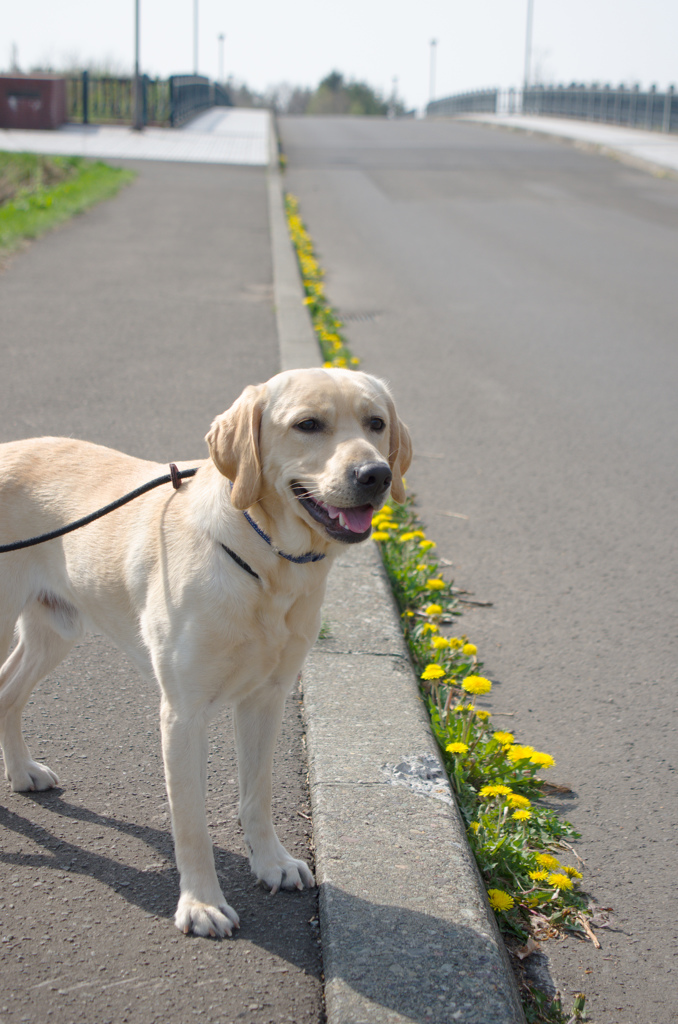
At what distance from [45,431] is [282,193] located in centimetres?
1286

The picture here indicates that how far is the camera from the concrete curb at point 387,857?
6.94ft

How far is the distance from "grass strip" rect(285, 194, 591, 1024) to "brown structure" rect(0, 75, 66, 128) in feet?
89.5

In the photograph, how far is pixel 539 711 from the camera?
3.54 meters

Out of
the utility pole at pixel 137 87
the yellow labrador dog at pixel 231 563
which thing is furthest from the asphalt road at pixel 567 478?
the utility pole at pixel 137 87

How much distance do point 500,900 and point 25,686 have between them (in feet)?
5.15

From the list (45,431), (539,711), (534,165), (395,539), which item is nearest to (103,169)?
(534,165)

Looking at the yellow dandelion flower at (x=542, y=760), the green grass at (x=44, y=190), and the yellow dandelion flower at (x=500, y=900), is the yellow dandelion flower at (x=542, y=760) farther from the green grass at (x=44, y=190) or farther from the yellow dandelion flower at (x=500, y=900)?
the green grass at (x=44, y=190)

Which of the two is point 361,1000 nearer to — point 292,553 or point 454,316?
point 292,553

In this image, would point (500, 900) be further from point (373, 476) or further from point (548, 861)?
point (373, 476)

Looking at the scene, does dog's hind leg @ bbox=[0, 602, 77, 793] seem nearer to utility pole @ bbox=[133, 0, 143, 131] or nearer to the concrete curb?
the concrete curb

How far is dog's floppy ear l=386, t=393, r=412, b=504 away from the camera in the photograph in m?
2.75

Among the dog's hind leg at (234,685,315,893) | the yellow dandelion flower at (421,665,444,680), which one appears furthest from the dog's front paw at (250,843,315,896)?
the yellow dandelion flower at (421,665,444,680)

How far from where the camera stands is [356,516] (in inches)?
94.6

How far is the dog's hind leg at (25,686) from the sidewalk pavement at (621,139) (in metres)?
23.5
